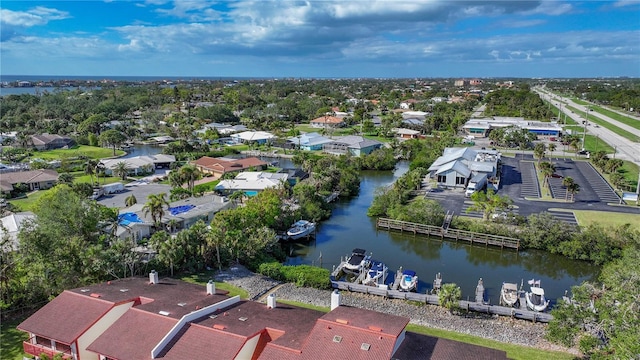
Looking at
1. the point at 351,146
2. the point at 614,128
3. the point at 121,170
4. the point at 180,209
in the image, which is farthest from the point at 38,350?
the point at 614,128

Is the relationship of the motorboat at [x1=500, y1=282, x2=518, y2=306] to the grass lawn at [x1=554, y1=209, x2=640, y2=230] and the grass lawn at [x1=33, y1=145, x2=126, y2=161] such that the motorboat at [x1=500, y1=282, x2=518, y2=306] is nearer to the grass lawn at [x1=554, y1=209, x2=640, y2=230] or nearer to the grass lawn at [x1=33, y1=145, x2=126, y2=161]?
the grass lawn at [x1=554, y1=209, x2=640, y2=230]

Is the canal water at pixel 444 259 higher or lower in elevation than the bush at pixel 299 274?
lower

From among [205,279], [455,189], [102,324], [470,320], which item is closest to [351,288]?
Answer: [470,320]

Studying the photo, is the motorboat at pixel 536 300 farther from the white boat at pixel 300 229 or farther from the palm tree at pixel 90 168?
the palm tree at pixel 90 168

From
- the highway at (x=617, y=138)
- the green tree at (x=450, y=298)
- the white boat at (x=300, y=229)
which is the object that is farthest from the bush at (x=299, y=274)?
the highway at (x=617, y=138)

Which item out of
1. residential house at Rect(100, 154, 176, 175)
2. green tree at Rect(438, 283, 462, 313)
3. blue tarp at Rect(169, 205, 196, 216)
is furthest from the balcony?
residential house at Rect(100, 154, 176, 175)

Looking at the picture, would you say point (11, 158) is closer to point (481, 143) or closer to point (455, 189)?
point (455, 189)
